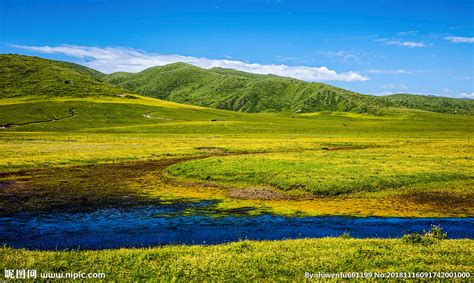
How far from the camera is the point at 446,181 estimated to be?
43.0 meters

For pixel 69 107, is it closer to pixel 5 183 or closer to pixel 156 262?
pixel 5 183

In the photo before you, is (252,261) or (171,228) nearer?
(252,261)

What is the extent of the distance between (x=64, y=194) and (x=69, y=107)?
562 feet

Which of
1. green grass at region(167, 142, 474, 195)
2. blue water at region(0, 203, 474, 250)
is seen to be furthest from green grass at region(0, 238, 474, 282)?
green grass at region(167, 142, 474, 195)

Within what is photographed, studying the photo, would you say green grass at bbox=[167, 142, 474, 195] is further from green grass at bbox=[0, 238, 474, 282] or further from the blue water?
green grass at bbox=[0, 238, 474, 282]

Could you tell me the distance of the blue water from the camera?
2347cm

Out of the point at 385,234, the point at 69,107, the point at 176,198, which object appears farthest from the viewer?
the point at 69,107

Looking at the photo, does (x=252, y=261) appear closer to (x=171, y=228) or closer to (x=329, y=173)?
(x=171, y=228)

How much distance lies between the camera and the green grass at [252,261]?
1516cm

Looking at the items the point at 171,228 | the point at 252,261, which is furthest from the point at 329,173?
the point at 252,261

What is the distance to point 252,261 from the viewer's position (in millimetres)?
16406

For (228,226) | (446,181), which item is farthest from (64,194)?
(446,181)

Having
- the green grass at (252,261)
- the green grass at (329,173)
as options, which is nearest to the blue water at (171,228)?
the green grass at (252,261)

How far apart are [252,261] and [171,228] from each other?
445 inches
